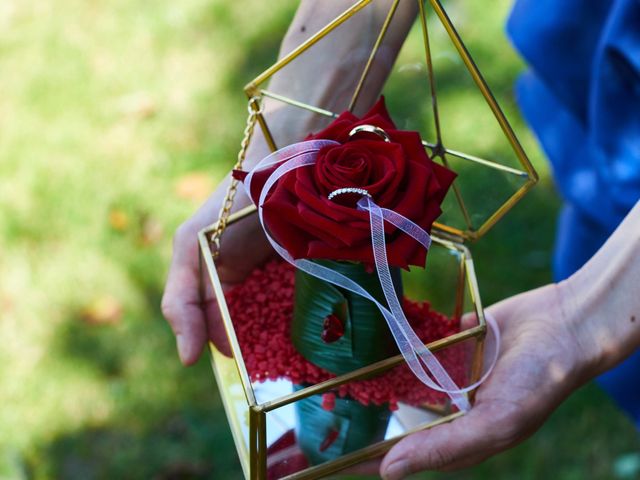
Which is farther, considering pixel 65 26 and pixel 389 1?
pixel 65 26

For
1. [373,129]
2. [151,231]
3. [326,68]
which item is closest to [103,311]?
[151,231]

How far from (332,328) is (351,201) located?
18cm

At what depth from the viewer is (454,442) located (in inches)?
38.5

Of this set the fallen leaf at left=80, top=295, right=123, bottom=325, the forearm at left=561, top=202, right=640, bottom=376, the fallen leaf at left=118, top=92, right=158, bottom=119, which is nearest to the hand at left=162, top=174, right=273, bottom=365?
the forearm at left=561, top=202, right=640, bottom=376

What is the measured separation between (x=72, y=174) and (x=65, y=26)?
27.6 inches

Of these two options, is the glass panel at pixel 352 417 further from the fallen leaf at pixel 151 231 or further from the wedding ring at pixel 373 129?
the fallen leaf at pixel 151 231

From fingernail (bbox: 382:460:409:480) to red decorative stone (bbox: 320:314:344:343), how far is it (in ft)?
0.65

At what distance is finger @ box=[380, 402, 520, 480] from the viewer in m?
0.97

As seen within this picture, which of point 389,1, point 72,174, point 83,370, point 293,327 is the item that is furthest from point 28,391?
point 389,1

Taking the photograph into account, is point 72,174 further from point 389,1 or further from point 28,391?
point 389,1

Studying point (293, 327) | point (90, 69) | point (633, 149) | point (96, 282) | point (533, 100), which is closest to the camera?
point (293, 327)

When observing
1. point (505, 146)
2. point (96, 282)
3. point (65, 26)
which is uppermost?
point (65, 26)

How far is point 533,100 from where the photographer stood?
1610 millimetres

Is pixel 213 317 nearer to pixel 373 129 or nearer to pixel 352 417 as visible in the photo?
pixel 352 417
